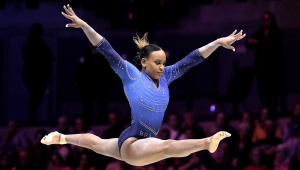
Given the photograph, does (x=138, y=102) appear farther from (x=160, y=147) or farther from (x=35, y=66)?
(x=35, y=66)

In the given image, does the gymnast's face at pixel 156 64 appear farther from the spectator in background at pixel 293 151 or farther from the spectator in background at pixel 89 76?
the spectator in background at pixel 89 76

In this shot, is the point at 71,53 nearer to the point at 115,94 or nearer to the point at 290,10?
the point at 115,94

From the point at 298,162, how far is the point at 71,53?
17.1 ft

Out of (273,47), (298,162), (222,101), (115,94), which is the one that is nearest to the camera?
(298,162)

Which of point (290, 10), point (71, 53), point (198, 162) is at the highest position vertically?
point (290, 10)

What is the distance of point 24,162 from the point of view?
9.24 meters

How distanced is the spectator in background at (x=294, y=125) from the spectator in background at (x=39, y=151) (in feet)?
12.4

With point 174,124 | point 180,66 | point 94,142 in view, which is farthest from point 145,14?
point 94,142

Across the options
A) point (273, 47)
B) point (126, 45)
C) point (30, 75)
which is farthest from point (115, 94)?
point (273, 47)

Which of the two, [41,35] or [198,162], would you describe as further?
[41,35]

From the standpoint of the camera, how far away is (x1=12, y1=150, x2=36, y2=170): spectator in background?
9188 millimetres

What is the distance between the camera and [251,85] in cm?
1038

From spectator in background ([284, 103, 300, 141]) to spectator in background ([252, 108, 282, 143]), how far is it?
0.16 m

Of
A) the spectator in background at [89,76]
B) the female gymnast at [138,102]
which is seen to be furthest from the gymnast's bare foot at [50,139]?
the spectator in background at [89,76]
